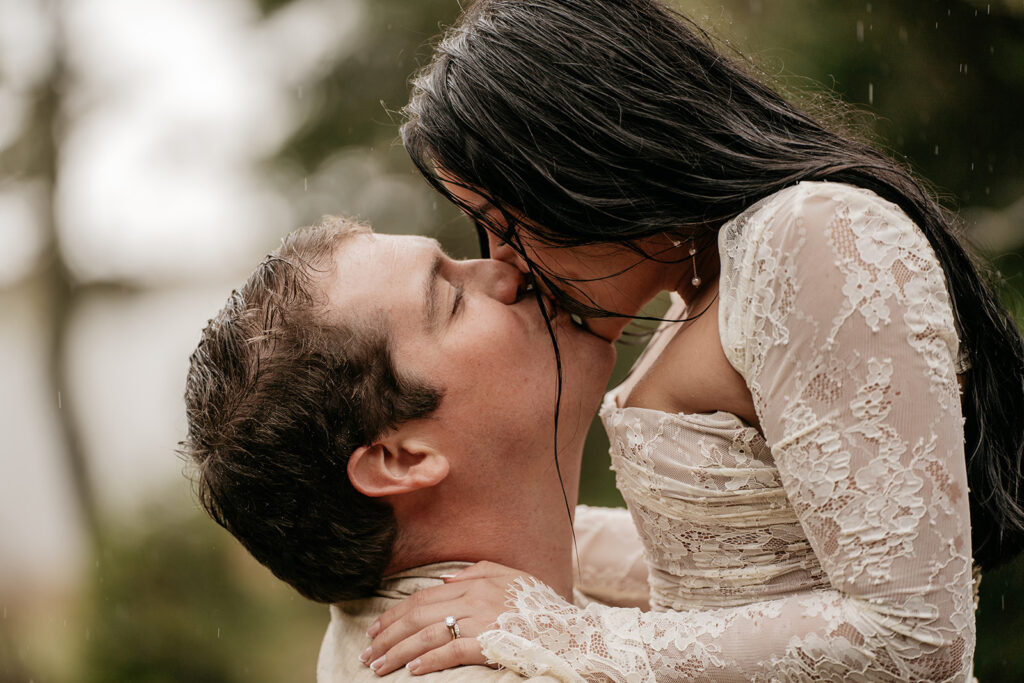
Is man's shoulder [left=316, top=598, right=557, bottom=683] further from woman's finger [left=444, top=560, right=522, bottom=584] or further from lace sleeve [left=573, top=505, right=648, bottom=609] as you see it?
lace sleeve [left=573, top=505, right=648, bottom=609]

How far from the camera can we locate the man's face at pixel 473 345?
2.44 metres

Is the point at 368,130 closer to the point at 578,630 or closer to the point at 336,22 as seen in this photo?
the point at 336,22

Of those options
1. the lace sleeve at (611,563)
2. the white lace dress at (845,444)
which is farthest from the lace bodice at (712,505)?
the lace sleeve at (611,563)

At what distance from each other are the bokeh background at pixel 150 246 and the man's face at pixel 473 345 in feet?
8.61

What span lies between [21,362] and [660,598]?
5857mm

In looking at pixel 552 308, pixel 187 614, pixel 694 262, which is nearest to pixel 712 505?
pixel 694 262

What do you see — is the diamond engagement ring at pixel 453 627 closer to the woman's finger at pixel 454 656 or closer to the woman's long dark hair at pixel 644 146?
the woman's finger at pixel 454 656

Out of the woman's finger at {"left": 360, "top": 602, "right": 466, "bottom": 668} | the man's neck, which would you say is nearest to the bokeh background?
the man's neck

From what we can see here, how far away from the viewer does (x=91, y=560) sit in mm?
6020

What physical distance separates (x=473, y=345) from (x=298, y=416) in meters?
0.49

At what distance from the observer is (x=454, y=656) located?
219 cm

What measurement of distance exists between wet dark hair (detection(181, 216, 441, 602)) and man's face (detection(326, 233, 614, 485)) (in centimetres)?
6

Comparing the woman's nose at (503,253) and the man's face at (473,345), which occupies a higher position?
the woman's nose at (503,253)

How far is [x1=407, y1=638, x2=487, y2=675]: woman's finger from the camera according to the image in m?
2.18
